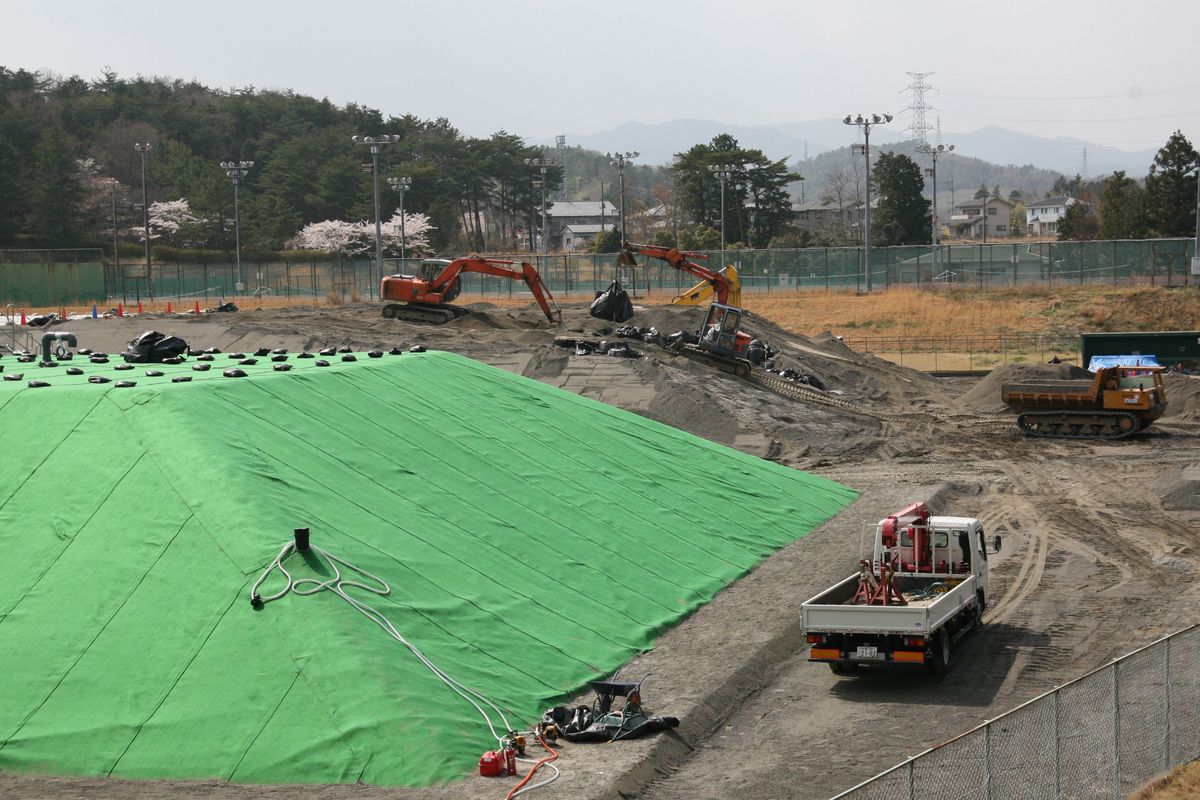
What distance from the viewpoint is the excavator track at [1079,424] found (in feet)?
136

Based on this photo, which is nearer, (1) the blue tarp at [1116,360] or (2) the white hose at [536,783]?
(2) the white hose at [536,783]

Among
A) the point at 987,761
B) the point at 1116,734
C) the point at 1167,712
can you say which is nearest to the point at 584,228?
the point at 1167,712

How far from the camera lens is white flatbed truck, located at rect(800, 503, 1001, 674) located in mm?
17891

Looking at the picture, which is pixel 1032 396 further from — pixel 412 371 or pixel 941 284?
pixel 941 284

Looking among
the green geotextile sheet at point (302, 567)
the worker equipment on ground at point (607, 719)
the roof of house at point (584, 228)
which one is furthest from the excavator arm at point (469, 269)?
the roof of house at point (584, 228)

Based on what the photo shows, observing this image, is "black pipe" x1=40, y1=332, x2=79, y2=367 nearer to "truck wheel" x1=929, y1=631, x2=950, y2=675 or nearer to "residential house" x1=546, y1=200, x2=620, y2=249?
"truck wheel" x1=929, y1=631, x2=950, y2=675

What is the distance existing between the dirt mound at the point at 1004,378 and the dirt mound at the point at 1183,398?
10.1 feet

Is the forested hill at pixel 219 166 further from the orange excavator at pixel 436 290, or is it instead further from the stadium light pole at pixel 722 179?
the orange excavator at pixel 436 290

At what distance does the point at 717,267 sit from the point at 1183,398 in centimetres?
4447

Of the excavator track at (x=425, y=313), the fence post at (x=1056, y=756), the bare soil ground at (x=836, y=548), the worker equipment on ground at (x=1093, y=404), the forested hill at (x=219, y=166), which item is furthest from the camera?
the forested hill at (x=219, y=166)

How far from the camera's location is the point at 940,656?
1850cm

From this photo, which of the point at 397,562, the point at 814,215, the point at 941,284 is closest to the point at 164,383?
the point at 397,562

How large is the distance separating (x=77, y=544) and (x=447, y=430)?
8.64m

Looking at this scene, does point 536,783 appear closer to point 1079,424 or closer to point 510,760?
point 510,760
